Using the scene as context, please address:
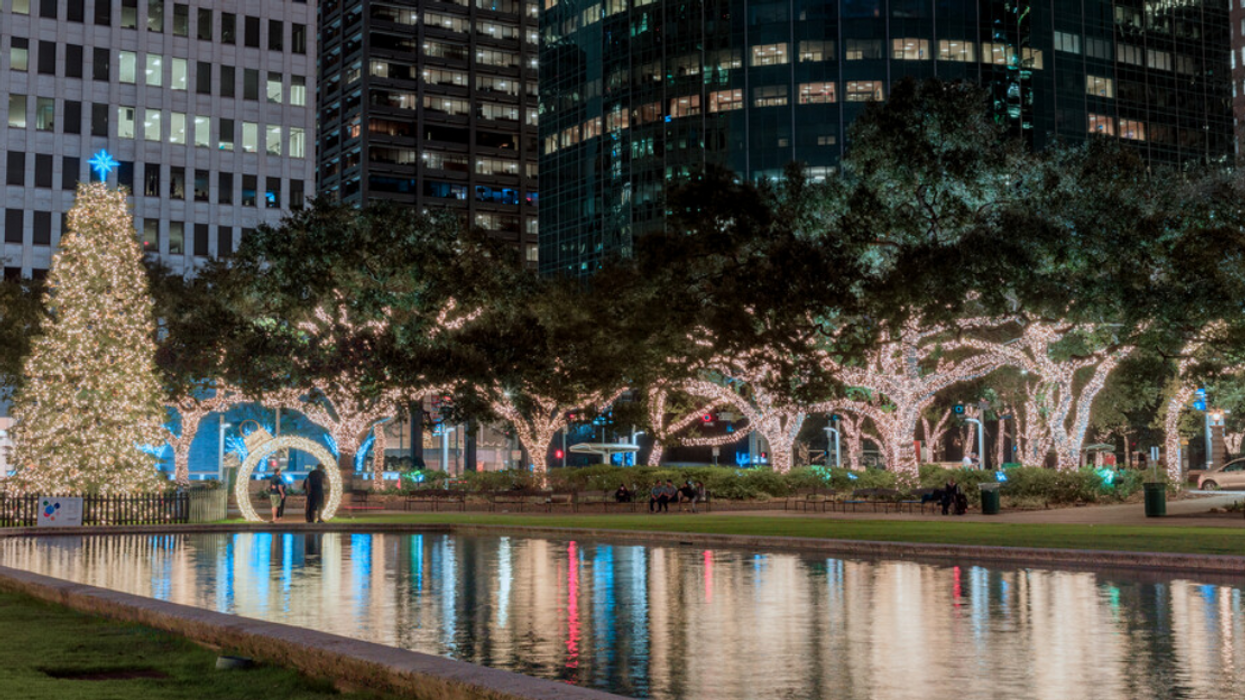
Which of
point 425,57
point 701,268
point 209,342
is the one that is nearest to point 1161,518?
point 701,268

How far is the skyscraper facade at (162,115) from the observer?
83.1 m

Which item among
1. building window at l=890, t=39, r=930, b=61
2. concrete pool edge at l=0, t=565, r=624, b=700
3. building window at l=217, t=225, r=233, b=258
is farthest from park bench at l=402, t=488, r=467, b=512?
building window at l=890, t=39, r=930, b=61

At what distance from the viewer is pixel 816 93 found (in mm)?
113438

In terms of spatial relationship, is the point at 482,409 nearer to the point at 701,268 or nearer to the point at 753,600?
the point at 701,268

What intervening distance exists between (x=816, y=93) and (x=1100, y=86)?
2802 centimetres

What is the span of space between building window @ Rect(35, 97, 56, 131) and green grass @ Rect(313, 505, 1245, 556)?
181ft

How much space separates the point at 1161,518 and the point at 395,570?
23.1m

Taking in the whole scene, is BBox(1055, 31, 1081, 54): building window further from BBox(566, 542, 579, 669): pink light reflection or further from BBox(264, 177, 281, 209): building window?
BBox(566, 542, 579, 669): pink light reflection

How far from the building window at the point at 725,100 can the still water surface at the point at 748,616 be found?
92658 mm

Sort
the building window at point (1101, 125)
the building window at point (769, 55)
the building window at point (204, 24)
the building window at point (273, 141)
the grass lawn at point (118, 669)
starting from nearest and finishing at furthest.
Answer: the grass lawn at point (118, 669) → the building window at point (204, 24) → the building window at point (273, 141) → the building window at point (769, 55) → the building window at point (1101, 125)

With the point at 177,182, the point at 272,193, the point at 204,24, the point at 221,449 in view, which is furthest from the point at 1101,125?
the point at 221,449

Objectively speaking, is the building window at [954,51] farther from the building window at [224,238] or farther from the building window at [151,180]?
the building window at [151,180]

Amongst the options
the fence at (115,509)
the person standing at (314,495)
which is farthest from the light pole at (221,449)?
the person standing at (314,495)

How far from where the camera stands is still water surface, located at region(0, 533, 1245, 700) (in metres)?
11.1
